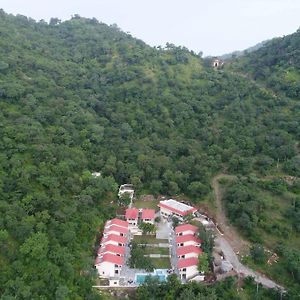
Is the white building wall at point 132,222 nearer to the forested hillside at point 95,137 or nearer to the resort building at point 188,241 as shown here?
the forested hillside at point 95,137

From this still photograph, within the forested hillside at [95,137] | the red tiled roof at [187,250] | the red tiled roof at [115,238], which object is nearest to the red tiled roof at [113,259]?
the forested hillside at [95,137]

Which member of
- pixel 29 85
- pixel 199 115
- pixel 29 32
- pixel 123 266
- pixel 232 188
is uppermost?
pixel 29 32

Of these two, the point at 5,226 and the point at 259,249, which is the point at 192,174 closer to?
the point at 259,249

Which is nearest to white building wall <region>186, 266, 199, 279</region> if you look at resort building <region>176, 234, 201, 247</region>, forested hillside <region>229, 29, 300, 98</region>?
resort building <region>176, 234, 201, 247</region>

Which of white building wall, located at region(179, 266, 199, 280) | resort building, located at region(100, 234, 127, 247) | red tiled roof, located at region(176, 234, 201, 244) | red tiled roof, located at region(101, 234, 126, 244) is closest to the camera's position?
white building wall, located at region(179, 266, 199, 280)

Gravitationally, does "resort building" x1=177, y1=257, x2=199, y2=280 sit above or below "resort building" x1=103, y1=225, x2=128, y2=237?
below

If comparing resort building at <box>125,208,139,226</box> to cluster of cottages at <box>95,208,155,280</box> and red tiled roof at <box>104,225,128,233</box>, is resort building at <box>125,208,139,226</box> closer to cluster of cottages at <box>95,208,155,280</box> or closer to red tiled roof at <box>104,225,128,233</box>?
cluster of cottages at <box>95,208,155,280</box>

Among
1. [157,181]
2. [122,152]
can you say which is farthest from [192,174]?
Result: [122,152]
